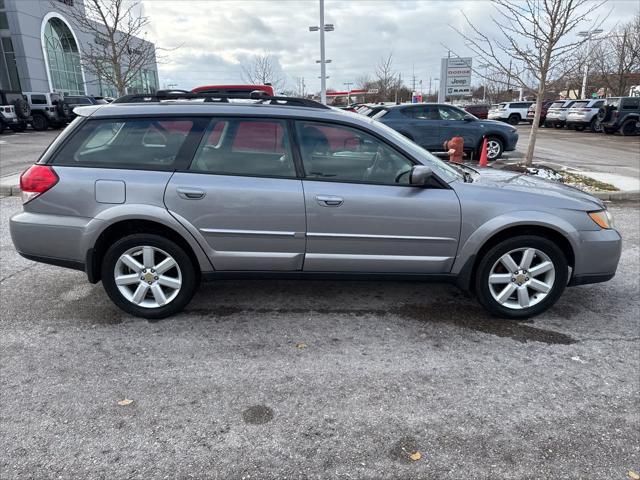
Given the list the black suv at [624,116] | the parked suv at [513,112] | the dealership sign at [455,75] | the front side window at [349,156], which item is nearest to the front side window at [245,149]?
the front side window at [349,156]

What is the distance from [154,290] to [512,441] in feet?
8.83

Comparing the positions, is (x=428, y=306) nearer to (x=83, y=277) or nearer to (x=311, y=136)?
(x=311, y=136)

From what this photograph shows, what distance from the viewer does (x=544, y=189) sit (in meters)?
3.82

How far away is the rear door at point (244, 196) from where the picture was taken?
11.5ft

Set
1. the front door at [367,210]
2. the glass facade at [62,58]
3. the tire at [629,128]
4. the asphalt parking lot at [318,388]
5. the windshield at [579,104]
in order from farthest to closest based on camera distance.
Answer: the glass facade at [62,58], the windshield at [579,104], the tire at [629,128], the front door at [367,210], the asphalt parking lot at [318,388]

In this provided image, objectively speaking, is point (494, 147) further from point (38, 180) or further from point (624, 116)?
point (624, 116)

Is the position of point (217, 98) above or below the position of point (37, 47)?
below

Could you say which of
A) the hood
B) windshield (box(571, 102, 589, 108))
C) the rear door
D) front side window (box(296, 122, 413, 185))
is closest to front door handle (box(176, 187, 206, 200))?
the rear door

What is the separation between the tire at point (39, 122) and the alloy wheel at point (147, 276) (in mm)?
26550

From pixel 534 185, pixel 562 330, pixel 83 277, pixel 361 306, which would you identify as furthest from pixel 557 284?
pixel 83 277

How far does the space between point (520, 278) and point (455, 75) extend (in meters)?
20.6

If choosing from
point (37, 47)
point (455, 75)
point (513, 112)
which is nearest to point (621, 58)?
point (513, 112)

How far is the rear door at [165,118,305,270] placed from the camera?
350 centimetres

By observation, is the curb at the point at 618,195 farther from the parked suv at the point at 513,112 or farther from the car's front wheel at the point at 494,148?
the parked suv at the point at 513,112
